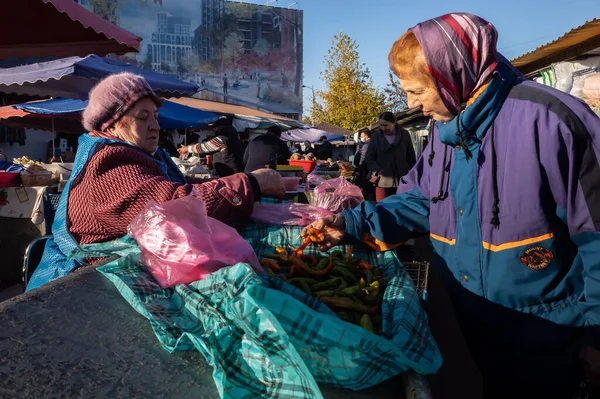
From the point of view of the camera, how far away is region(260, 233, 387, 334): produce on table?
68.6 inches

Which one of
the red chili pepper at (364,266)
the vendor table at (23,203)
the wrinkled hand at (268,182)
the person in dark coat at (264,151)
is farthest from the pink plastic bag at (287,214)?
the person in dark coat at (264,151)

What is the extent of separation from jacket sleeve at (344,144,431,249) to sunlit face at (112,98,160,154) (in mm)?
1161

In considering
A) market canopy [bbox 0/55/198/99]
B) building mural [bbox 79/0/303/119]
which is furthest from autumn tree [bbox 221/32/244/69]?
market canopy [bbox 0/55/198/99]

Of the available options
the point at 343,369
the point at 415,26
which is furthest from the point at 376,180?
the point at 343,369

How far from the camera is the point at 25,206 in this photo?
5312mm

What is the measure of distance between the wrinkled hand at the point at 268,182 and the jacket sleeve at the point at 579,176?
1525 mm

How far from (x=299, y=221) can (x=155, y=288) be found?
120 centimetres

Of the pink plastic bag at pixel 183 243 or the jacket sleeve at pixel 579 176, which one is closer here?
the jacket sleeve at pixel 579 176

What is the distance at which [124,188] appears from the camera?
212 cm

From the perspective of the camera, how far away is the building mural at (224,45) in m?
39.8

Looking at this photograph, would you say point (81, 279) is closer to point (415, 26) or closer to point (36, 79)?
point (415, 26)

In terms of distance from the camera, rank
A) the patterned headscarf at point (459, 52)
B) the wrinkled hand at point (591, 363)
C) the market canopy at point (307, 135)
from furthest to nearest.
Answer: the market canopy at point (307, 135) → the patterned headscarf at point (459, 52) → the wrinkled hand at point (591, 363)

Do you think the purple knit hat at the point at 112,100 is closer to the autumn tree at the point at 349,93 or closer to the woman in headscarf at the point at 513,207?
the woman in headscarf at the point at 513,207

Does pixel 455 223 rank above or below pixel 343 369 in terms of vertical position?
above
